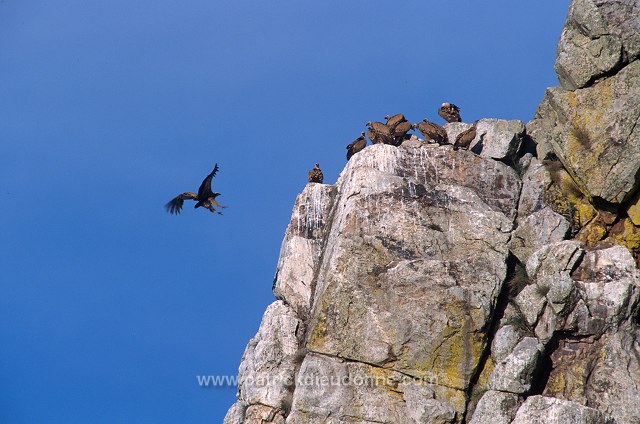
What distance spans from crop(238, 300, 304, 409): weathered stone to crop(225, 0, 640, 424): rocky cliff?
53 millimetres

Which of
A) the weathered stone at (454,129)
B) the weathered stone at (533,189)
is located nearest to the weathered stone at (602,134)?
the weathered stone at (533,189)

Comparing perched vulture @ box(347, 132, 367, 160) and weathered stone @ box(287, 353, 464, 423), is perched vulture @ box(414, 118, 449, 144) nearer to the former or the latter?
perched vulture @ box(347, 132, 367, 160)

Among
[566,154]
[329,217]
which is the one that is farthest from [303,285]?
[566,154]

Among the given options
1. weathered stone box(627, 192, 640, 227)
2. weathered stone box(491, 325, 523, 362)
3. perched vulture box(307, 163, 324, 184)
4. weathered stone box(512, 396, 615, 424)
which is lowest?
weathered stone box(512, 396, 615, 424)

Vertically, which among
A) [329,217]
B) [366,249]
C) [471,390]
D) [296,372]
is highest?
[329,217]

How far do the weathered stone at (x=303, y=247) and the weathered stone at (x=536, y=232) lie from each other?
6728 mm

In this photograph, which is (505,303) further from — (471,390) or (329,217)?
(329,217)

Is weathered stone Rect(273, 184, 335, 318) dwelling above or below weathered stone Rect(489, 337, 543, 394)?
above

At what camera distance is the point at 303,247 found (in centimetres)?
3831

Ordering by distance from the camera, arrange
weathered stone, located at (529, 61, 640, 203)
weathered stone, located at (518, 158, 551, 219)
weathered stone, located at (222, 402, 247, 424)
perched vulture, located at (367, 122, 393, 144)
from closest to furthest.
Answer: weathered stone, located at (222, 402, 247, 424), weathered stone, located at (529, 61, 640, 203), weathered stone, located at (518, 158, 551, 219), perched vulture, located at (367, 122, 393, 144)

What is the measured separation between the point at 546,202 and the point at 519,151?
112 inches

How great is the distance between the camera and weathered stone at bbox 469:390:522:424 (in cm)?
3181

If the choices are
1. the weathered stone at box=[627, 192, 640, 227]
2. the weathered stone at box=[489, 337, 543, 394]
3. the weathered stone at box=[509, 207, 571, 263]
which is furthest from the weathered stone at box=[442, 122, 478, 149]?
the weathered stone at box=[489, 337, 543, 394]

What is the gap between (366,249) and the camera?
3550 cm
